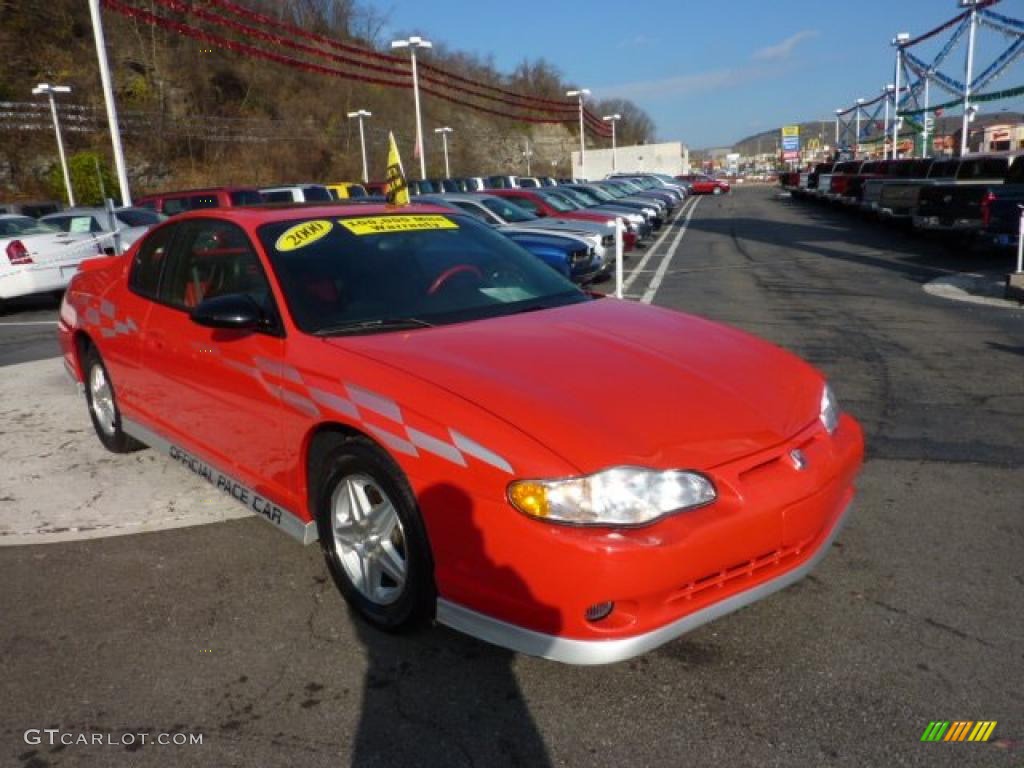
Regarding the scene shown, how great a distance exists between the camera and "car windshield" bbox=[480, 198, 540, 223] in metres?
14.3

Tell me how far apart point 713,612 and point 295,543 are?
6.94 feet

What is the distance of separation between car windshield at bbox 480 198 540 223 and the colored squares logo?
12350 millimetres

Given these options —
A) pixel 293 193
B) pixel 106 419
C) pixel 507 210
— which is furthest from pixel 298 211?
pixel 293 193

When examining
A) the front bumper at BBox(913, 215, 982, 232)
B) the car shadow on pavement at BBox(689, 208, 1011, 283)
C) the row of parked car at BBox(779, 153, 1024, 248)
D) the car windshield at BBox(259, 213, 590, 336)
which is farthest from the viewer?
the front bumper at BBox(913, 215, 982, 232)

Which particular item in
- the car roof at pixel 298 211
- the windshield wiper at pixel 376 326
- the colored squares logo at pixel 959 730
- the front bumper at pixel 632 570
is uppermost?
the car roof at pixel 298 211

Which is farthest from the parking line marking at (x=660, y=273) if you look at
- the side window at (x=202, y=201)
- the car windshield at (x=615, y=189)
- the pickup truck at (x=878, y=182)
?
the side window at (x=202, y=201)

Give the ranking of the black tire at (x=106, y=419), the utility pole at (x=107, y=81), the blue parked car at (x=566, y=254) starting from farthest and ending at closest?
the utility pole at (x=107, y=81), the blue parked car at (x=566, y=254), the black tire at (x=106, y=419)

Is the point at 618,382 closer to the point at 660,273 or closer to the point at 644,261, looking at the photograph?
the point at 660,273

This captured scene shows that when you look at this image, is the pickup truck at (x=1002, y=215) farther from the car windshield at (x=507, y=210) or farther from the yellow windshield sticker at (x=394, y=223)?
the yellow windshield sticker at (x=394, y=223)

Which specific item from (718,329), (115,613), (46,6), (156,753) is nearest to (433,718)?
(156,753)

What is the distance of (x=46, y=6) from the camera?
1591 inches

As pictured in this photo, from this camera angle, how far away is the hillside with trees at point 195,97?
36.4 metres

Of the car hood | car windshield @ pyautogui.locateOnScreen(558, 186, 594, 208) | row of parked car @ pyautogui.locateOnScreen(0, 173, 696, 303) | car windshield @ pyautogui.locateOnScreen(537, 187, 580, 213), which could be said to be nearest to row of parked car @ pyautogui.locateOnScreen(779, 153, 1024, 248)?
row of parked car @ pyautogui.locateOnScreen(0, 173, 696, 303)

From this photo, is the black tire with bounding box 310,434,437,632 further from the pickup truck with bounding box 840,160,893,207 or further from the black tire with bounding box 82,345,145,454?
the pickup truck with bounding box 840,160,893,207
